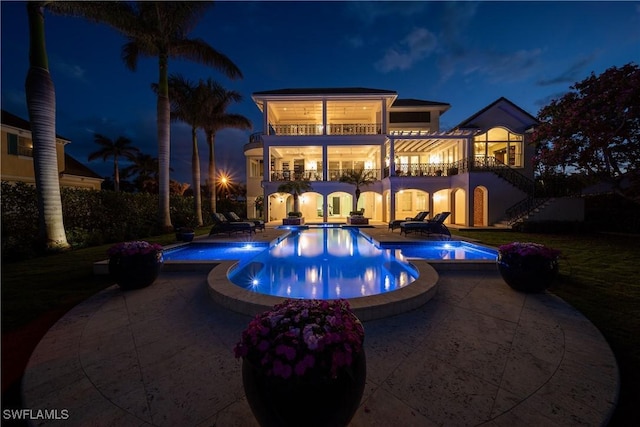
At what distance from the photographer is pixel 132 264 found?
508 centimetres

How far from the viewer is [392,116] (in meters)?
25.3

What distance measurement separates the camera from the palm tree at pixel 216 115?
20.0 metres

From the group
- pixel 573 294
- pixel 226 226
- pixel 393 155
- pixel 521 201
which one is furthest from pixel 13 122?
pixel 521 201

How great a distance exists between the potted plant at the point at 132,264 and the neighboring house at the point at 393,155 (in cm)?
1582

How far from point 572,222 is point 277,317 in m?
20.1

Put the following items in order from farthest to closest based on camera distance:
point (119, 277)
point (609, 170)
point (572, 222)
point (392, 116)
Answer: point (392, 116)
point (572, 222)
point (609, 170)
point (119, 277)

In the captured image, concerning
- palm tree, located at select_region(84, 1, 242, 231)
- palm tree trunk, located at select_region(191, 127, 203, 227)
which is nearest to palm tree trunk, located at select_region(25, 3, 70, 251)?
palm tree, located at select_region(84, 1, 242, 231)

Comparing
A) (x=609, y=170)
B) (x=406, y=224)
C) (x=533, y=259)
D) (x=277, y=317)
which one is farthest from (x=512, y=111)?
(x=277, y=317)

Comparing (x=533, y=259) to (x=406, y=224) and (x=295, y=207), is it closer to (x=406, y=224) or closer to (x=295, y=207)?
(x=406, y=224)

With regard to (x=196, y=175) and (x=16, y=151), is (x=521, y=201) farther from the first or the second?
(x=16, y=151)

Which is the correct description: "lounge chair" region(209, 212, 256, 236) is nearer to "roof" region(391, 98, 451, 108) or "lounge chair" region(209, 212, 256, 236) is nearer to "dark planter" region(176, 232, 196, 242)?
"dark planter" region(176, 232, 196, 242)

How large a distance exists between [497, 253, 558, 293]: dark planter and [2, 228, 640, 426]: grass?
1.49 feet

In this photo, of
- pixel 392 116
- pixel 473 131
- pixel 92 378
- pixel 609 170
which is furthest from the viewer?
pixel 392 116

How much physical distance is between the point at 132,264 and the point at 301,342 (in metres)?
4.90
